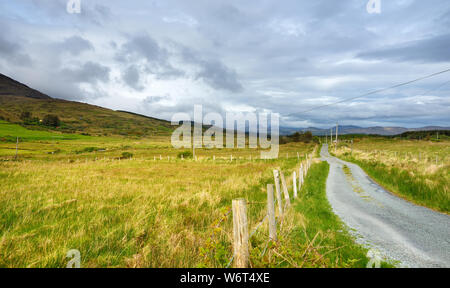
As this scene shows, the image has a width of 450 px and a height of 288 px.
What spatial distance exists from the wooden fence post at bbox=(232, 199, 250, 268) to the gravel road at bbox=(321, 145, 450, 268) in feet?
12.4

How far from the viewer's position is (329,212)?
8.79 m

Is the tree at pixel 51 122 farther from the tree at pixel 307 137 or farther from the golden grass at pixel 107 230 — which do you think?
the golden grass at pixel 107 230

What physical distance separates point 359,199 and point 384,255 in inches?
279

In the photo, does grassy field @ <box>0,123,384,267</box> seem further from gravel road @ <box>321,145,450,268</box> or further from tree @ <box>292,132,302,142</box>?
tree @ <box>292,132,302,142</box>

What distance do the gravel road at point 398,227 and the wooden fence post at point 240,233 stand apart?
3791 mm

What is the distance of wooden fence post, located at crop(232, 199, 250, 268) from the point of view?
325 cm

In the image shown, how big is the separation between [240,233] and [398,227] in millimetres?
6908

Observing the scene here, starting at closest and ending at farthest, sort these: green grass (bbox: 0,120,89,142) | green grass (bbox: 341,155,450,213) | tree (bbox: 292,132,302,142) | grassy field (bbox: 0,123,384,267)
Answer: grassy field (bbox: 0,123,384,267) → green grass (bbox: 341,155,450,213) → green grass (bbox: 0,120,89,142) → tree (bbox: 292,132,302,142)

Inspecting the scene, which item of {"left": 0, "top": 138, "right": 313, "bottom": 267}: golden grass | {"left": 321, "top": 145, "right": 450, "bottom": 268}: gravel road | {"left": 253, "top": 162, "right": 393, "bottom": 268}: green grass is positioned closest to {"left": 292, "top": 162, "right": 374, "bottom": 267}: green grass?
{"left": 253, "top": 162, "right": 393, "bottom": 268}: green grass

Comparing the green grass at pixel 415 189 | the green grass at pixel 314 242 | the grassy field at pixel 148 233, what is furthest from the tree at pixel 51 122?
the green grass at pixel 415 189

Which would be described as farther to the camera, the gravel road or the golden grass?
the gravel road

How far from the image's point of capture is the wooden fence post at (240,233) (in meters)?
3.25
